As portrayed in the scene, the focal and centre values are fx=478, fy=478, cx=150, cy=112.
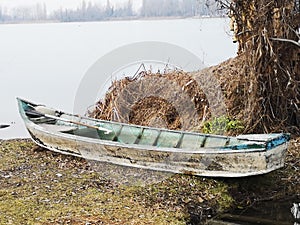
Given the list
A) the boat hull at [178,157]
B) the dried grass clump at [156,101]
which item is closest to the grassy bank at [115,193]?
the boat hull at [178,157]

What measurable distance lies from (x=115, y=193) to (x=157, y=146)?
92 centimetres

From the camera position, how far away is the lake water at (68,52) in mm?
8250

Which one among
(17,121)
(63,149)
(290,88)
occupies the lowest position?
(17,121)

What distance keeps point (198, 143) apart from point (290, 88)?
1840 millimetres

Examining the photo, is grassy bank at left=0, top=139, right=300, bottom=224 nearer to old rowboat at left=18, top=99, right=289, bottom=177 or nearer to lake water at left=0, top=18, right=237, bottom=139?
old rowboat at left=18, top=99, right=289, bottom=177

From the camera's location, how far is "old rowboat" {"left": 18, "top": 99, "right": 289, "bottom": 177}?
478cm

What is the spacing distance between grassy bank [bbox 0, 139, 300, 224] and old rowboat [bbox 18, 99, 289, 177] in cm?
16

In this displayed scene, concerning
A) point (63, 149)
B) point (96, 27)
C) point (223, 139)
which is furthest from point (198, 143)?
point (96, 27)

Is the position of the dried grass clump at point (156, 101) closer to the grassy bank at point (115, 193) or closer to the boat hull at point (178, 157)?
the grassy bank at point (115, 193)

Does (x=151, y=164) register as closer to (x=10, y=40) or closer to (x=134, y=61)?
(x=134, y=61)

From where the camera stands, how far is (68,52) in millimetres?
11789

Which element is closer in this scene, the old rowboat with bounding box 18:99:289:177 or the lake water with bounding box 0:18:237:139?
the old rowboat with bounding box 18:99:289:177

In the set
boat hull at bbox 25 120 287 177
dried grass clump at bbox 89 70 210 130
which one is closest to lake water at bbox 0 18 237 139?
dried grass clump at bbox 89 70 210 130

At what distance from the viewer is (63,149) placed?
19.7ft
